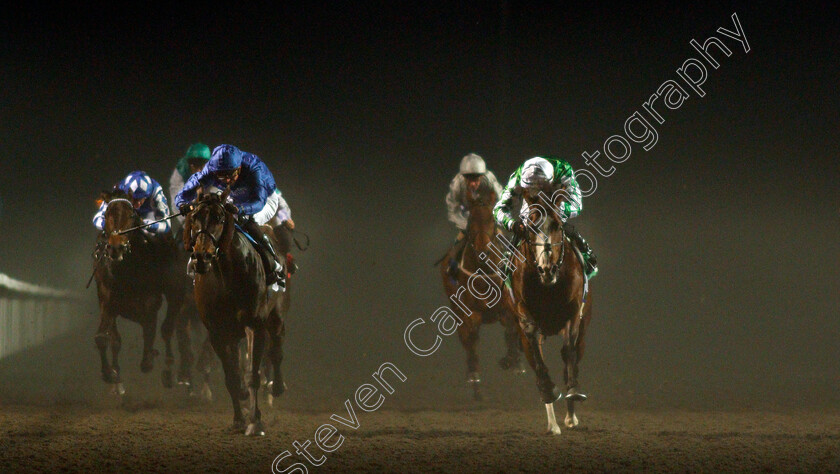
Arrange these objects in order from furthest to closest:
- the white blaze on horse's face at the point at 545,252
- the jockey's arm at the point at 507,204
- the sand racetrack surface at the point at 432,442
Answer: the jockey's arm at the point at 507,204 → the white blaze on horse's face at the point at 545,252 → the sand racetrack surface at the point at 432,442

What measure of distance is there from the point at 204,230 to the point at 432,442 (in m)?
1.90

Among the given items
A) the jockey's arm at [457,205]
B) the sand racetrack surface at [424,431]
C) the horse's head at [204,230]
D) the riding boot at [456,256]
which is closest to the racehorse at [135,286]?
the sand racetrack surface at [424,431]

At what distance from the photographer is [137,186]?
24.7 ft

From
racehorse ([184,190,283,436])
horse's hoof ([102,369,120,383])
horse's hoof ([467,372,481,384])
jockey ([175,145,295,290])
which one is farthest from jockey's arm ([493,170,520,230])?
horse's hoof ([102,369,120,383])

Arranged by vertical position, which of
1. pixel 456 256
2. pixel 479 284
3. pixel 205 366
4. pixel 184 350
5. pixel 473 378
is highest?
pixel 456 256

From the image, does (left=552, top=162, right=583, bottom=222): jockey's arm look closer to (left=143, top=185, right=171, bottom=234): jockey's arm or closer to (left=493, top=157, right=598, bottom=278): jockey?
(left=493, top=157, right=598, bottom=278): jockey

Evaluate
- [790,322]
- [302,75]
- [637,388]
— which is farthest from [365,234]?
[637,388]

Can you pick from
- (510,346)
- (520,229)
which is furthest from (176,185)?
(520,229)

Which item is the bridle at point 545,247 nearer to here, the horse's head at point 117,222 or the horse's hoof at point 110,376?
the horse's head at point 117,222

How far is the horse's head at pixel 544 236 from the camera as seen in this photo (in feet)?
19.4

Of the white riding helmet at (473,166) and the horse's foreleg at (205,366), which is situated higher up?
the white riding helmet at (473,166)

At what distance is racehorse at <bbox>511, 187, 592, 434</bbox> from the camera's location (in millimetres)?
5965

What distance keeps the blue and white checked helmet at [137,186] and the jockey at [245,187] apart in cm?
115

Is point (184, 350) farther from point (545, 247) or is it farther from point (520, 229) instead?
point (545, 247)
